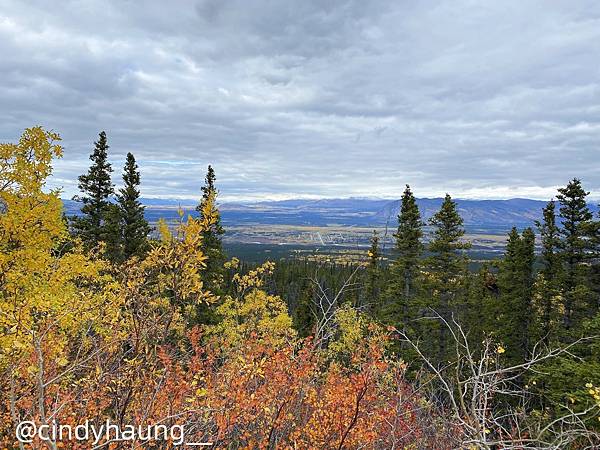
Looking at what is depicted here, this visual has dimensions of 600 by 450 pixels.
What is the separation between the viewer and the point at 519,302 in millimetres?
27781

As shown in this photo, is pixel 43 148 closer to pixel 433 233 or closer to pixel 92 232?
pixel 92 232

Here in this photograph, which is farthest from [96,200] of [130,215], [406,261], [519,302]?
[519,302]

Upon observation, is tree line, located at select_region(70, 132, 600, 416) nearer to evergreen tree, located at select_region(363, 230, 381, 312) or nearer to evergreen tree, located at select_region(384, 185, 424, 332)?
evergreen tree, located at select_region(384, 185, 424, 332)

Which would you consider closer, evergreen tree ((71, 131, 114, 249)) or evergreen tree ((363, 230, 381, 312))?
evergreen tree ((71, 131, 114, 249))

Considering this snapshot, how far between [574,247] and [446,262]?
765cm

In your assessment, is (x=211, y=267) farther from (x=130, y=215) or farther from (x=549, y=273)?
(x=549, y=273)

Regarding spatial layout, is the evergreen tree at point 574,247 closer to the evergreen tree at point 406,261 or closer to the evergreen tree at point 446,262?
the evergreen tree at point 446,262

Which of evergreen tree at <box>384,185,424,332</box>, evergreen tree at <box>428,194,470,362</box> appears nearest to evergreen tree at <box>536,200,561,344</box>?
evergreen tree at <box>428,194,470,362</box>

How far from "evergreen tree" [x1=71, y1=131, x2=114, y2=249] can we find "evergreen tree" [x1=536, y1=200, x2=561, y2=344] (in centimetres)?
2850

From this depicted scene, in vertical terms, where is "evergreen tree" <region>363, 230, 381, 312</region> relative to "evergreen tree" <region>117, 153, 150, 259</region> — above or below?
below

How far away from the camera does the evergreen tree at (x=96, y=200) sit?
26.1 meters

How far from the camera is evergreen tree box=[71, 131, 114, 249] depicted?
85.6ft

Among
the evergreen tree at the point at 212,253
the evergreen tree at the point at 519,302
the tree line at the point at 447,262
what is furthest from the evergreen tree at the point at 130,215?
the evergreen tree at the point at 519,302

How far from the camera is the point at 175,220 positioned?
6.47 m
